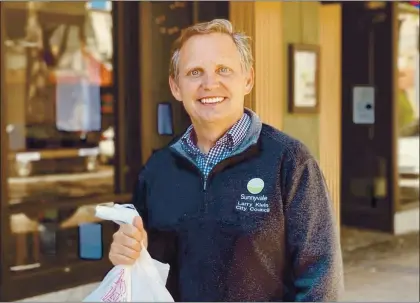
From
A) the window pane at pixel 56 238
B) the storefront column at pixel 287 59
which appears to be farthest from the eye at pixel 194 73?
the window pane at pixel 56 238

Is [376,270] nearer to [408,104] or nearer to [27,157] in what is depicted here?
[408,104]

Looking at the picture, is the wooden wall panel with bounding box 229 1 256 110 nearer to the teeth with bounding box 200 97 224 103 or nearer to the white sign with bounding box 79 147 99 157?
the white sign with bounding box 79 147 99 157

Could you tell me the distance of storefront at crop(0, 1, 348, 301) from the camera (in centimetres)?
598

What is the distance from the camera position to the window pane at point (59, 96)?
7.66 m

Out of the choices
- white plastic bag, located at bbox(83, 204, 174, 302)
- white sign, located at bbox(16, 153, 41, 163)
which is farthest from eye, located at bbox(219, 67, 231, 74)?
white sign, located at bbox(16, 153, 41, 163)

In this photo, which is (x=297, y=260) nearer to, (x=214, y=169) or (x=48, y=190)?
(x=214, y=169)

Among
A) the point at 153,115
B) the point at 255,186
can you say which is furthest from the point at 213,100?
the point at 153,115

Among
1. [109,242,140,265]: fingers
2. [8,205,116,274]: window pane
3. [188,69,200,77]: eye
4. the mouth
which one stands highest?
[188,69,200,77]: eye

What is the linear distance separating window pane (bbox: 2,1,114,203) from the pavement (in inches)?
79.7

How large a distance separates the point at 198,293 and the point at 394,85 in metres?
7.50

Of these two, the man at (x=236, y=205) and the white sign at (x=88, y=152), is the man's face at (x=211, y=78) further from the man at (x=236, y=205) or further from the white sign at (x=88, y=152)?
the white sign at (x=88, y=152)

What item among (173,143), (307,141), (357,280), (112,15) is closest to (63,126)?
(112,15)

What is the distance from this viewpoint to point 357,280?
670 cm

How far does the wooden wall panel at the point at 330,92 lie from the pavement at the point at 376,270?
2.41 ft
